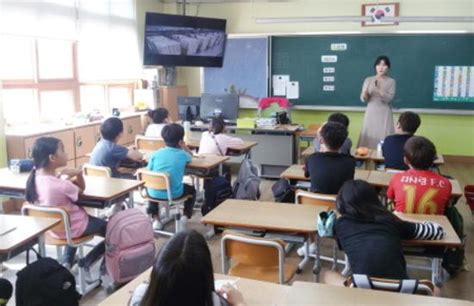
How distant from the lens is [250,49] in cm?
828

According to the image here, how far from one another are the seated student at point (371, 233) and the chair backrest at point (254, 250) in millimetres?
306

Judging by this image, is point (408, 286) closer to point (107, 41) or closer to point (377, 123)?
point (377, 123)

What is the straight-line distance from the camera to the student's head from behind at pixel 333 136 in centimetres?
350

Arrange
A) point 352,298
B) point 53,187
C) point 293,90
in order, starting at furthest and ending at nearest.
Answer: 1. point 293,90
2. point 53,187
3. point 352,298

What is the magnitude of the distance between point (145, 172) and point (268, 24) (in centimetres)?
491

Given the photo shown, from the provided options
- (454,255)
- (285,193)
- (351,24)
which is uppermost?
(351,24)

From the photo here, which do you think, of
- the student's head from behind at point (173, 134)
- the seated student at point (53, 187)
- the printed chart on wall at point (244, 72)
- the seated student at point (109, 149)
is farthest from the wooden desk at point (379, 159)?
the printed chart on wall at point (244, 72)

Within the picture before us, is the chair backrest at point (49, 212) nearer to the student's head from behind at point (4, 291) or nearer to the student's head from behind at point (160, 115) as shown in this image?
the student's head from behind at point (4, 291)

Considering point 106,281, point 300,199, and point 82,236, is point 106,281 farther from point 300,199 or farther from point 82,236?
point 300,199

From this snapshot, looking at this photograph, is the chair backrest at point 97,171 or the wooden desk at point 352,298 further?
the chair backrest at point 97,171

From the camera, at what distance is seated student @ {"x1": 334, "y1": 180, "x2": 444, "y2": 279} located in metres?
2.13

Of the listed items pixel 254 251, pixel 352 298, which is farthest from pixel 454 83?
pixel 352 298

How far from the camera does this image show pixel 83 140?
600cm

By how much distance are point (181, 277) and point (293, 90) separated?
714 centimetres
